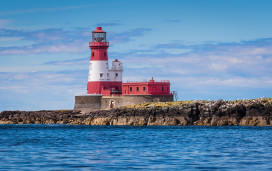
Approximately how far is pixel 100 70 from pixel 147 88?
302 inches

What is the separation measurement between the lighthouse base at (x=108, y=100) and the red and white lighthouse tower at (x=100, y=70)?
1196 millimetres

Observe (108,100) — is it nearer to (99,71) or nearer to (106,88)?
(106,88)

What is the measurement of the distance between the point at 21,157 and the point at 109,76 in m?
50.2

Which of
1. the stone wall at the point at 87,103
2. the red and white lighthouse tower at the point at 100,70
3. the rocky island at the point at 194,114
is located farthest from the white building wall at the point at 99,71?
the rocky island at the point at 194,114

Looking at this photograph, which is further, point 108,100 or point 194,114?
point 108,100

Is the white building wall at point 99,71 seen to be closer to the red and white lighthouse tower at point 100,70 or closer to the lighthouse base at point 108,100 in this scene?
the red and white lighthouse tower at point 100,70

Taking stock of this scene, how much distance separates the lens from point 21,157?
2289cm

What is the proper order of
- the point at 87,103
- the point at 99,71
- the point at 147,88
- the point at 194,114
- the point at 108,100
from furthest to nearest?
the point at 87,103, the point at 99,71, the point at 108,100, the point at 147,88, the point at 194,114

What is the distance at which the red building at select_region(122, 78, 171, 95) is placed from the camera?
6912 cm

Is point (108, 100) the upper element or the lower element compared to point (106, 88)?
lower

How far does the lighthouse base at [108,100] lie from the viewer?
6849cm

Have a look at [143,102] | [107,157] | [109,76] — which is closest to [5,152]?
Answer: [107,157]

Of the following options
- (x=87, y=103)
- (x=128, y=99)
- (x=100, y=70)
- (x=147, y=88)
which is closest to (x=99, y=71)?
(x=100, y=70)

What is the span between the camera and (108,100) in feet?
233
